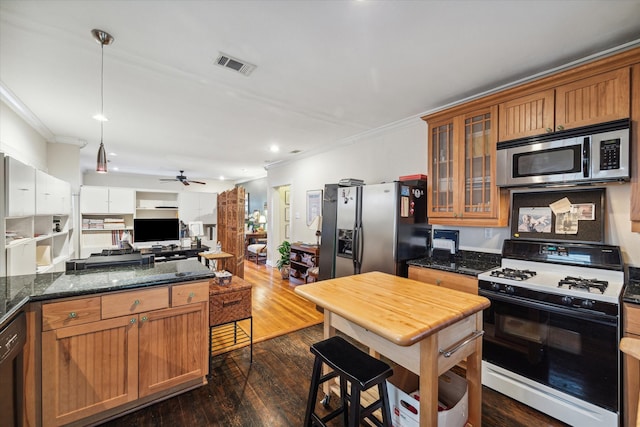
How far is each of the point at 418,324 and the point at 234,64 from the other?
2.28m

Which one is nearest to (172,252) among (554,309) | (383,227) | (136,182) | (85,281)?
(85,281)

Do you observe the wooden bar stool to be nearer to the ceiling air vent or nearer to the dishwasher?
the dishwasher

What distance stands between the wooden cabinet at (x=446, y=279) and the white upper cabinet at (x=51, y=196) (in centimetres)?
379

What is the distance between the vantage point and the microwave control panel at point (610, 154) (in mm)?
1823

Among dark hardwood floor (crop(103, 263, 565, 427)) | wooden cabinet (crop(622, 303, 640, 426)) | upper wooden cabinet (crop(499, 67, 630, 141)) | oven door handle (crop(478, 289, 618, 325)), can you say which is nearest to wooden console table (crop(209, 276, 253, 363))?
dark hardwood floor (crop(103, 263, 565, 427))

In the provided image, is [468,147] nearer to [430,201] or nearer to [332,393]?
[430,201]

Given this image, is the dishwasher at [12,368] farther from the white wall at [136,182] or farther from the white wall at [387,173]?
the white wall at [136,182]

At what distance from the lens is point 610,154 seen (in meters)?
1.85

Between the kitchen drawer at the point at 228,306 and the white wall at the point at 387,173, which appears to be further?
→ the kitchen drawer at the point at 228,306

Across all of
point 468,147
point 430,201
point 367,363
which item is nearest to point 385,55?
point 468,147

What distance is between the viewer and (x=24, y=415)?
1508 millimetres

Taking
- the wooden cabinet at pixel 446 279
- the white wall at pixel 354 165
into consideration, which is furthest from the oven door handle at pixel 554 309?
the white wall at pixel 354 165

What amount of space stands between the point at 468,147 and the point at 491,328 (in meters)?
1.64

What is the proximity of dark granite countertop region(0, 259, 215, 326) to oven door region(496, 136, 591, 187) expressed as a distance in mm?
2634
